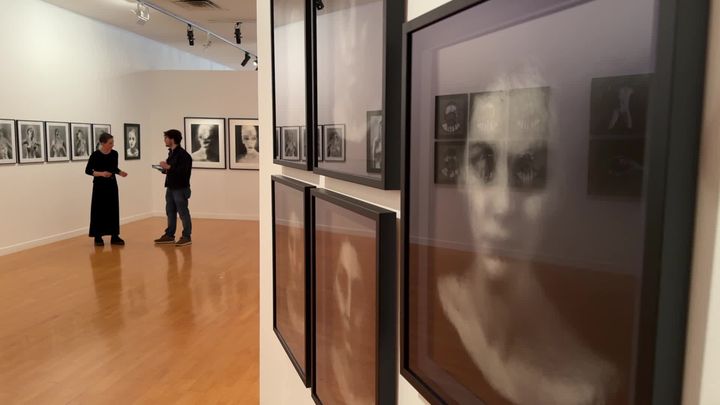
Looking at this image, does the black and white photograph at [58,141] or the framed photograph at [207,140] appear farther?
the framed photograph at [207,140]

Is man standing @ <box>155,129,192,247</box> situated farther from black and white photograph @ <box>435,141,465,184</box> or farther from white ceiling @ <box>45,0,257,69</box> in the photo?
black and white photograph @ <box>435,141,465,184</box>

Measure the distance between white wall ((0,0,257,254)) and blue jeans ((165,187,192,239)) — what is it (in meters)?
2.47

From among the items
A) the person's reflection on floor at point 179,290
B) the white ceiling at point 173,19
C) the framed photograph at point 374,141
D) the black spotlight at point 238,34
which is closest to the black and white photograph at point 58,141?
the white ceiling at point 173,19

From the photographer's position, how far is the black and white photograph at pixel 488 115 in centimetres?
100

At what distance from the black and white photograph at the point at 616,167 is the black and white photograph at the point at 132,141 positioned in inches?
677

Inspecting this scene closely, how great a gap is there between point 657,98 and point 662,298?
23 cm

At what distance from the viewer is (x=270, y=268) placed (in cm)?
333

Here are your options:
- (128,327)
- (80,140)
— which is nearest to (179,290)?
(128,327)

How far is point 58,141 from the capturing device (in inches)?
533

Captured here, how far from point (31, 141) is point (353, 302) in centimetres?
1278

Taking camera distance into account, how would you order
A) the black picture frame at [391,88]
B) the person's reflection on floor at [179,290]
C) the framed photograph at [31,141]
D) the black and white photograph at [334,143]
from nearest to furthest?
the black picture frame at [391,88], the black and white photograph at [334,143], the person's reflection on floor at [179,290], the framed photograph at [31,141]

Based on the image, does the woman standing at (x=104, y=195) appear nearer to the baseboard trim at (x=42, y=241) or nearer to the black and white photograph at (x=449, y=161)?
the baseboard trim at (x=42, y=241)

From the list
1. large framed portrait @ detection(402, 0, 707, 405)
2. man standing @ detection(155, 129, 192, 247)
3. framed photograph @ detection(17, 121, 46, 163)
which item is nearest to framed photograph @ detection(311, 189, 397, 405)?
large framed portrait @ detection(402, 0, 707, 405)

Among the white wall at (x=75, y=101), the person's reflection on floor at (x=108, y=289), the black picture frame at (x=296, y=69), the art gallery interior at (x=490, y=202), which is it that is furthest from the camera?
the white wall at (x=75, y=101)
